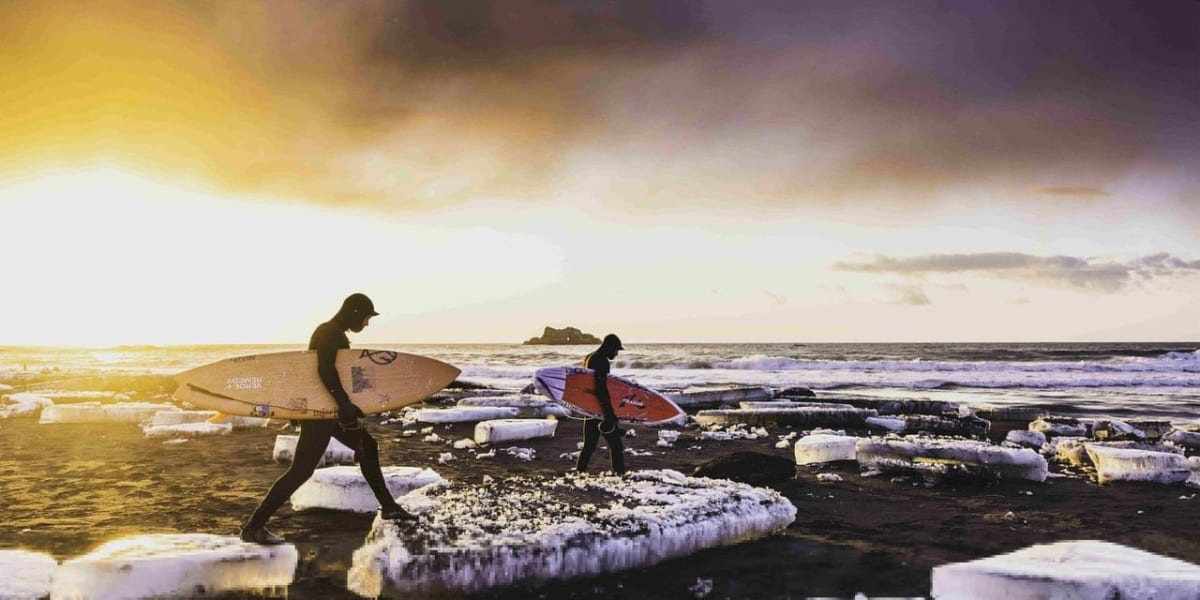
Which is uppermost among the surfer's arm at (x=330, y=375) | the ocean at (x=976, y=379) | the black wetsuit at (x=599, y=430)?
the surfer's arm at (x=330, y=375)

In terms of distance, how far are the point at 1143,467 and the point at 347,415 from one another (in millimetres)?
7931

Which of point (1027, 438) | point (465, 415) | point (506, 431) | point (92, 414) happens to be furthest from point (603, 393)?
point (92, 414)

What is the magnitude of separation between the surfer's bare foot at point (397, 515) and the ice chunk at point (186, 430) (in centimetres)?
839

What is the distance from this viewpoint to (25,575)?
441 cm

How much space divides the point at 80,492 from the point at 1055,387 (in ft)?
95.2

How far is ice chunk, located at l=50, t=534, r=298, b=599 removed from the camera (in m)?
4.24

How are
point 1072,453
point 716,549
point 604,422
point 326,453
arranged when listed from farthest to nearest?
point 1072,453, point 326,453, point 604,422, point 716,549

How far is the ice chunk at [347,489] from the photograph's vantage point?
21.6 feet

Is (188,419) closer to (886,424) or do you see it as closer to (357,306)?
(357,306)

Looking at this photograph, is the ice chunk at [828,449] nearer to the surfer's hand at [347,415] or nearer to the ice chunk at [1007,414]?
the surfer's hand at [347,415]

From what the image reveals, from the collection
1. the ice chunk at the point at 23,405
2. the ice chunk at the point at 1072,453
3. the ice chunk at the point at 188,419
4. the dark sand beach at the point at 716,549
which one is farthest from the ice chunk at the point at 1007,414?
→ the ice chunk at the point at 23,405

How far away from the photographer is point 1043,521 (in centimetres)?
670

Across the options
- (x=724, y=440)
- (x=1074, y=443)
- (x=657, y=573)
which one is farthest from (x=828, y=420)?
(x=657, y=573)

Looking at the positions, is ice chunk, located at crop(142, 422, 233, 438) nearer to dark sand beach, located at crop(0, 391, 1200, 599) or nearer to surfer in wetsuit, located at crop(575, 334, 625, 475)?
dark sand beach, located at crop(0, 391, 1200, 599)
